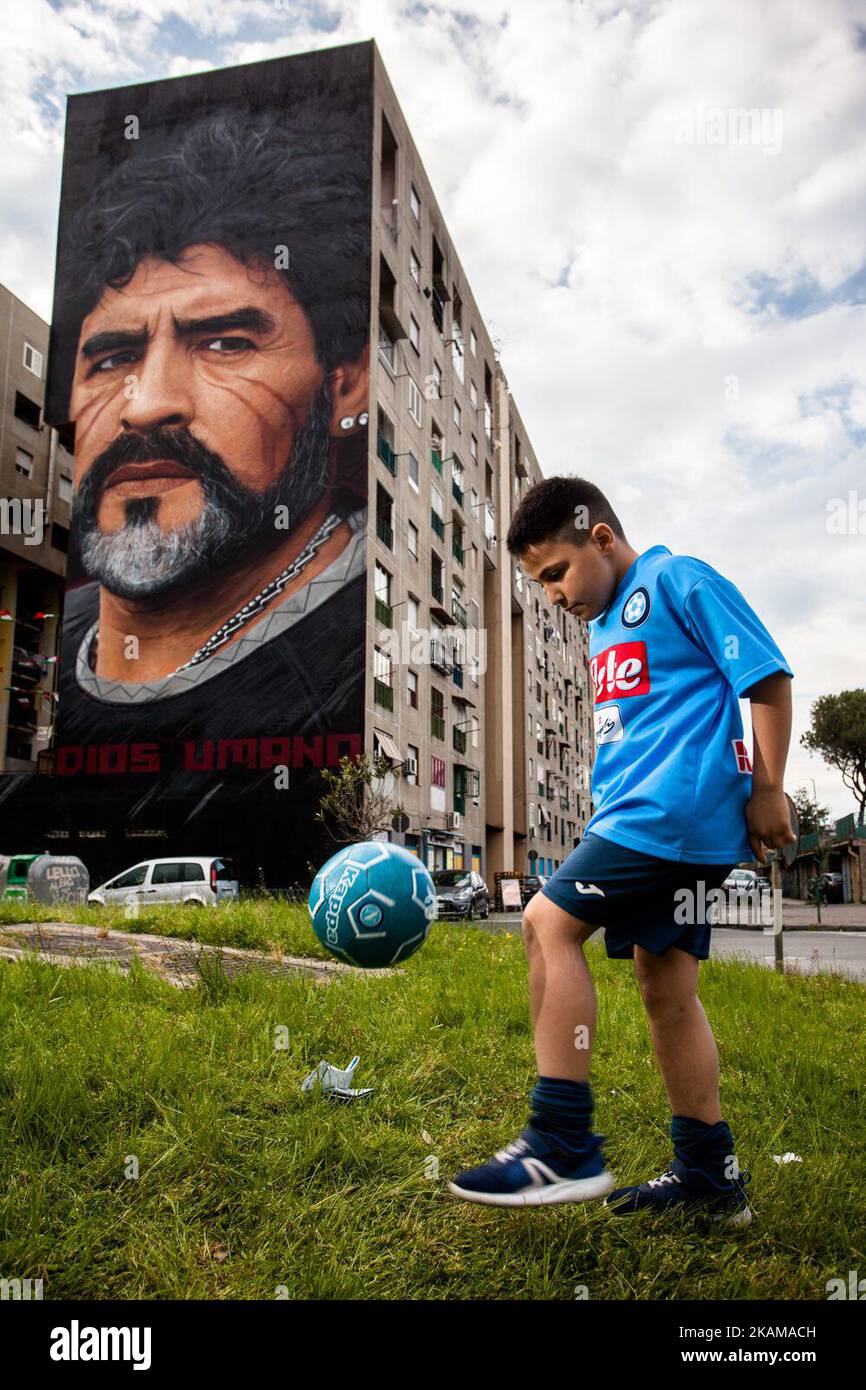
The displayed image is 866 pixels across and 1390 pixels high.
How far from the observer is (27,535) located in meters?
42.8

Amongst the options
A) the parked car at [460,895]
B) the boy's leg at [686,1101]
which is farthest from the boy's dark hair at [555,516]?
the parked car at [460,895]

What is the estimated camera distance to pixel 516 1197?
88.0 inches

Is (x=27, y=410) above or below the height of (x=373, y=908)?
above

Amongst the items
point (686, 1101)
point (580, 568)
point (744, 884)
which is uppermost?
point (744, 884)

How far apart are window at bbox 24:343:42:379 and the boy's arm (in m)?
46.8

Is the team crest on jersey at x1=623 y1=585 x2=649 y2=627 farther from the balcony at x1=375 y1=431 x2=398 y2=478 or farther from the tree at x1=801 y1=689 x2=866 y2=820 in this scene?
the tree at x1=801 y1=689 x2=866 y2=820

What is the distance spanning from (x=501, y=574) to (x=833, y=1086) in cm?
4570

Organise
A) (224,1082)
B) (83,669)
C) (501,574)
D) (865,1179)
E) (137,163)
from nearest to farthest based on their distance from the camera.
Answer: (865,1179) < (224,1082) < (83,669) < (137,163) < (501,574)

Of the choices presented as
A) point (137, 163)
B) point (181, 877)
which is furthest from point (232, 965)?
point (137, 163)

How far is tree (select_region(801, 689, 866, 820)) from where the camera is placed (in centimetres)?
5303

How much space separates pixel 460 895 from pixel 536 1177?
22.6 meters

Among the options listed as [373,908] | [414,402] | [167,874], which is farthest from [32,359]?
[373,908]

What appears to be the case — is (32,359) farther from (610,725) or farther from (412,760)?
(610,725)
